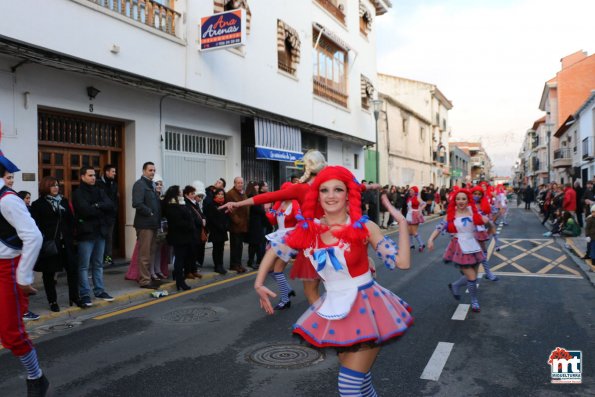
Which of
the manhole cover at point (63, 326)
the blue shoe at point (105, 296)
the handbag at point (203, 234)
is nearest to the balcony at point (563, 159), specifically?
the handbag at point (203, 234)

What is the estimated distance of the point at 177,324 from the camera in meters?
6.48

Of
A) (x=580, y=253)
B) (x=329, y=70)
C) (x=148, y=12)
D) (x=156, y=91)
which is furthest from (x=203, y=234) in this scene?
(x=329, y=70)

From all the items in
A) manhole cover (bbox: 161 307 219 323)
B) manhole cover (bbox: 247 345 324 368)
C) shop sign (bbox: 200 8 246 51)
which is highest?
shop sign (bbox: 200 8 246 51)

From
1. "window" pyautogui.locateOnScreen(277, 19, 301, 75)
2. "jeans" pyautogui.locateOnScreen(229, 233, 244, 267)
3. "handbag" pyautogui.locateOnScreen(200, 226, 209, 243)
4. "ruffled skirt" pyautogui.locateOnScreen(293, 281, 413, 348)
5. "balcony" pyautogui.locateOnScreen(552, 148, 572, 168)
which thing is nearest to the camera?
"ruffled skirt" pyautogui.locateOnScreen(293, 281, 413, 348)

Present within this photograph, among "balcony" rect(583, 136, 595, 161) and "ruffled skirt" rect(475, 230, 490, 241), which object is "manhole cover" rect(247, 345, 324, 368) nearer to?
"ruffled skirt" rect(475, 230, 490, 241)

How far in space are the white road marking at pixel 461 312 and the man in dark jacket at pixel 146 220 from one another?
4.87 m

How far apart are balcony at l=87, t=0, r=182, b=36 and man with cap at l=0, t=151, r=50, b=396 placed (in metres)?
7.94

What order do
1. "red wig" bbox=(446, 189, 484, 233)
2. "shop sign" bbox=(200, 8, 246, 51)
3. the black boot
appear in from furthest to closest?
"shop sign" bbox=(200, 8, 246, 51) → "red wig" bbox=(446, 189, 484, 233) → the black boot

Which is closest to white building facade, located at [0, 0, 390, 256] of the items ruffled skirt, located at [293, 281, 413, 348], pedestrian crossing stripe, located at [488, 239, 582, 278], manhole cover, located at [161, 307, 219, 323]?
manhole cover, located at [161, 307, 219, 323]

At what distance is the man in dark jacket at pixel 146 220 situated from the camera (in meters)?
8.60

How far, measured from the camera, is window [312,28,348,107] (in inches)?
848

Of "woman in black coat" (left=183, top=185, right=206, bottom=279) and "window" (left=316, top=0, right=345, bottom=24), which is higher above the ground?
"window" (left=316, top=0, right=345, bottom=24)

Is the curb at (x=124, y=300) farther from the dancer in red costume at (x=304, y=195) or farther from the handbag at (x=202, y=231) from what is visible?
the dancer in red costume at (x=304, y=195)

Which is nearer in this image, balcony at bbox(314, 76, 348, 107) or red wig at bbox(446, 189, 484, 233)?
red wig at bbox(446, 189, 484, 233)
